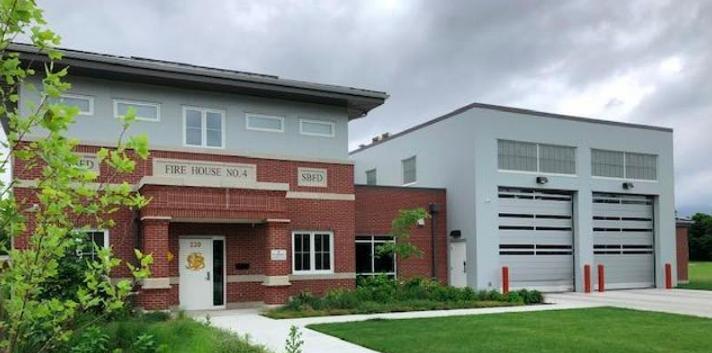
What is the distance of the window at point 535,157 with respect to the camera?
1039 inches

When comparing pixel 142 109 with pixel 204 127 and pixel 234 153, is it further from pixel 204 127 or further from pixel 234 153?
pixel 234 153

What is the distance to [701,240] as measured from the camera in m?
68.0

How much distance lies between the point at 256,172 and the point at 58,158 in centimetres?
1744

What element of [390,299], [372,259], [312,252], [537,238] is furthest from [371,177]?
[390,299]

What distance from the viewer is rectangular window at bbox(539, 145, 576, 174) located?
27.2m

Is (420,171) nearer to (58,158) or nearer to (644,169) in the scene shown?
(644,169)

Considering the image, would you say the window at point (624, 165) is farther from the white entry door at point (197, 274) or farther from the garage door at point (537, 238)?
the white entry door at point (197, 274)

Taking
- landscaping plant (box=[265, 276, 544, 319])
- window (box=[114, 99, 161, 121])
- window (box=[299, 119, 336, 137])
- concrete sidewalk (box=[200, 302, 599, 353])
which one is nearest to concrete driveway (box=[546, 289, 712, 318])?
concrete sidewalk (box=[200, 302, 599, 353])

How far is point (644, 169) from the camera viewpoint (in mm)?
30062

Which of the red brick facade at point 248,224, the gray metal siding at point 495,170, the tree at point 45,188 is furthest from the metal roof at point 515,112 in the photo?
the tree at point 45,188

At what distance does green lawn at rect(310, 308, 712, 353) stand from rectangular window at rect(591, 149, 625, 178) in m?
12.0

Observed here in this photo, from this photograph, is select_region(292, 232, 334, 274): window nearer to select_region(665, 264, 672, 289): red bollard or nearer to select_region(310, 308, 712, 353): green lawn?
select_region(310, 308, 712, 353): green lawn

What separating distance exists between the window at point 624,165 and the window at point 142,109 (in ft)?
59.5

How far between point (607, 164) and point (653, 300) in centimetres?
769
